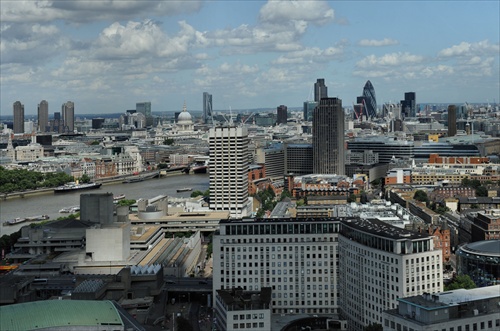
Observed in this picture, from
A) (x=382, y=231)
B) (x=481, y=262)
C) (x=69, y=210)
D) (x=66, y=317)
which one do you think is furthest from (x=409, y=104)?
(x=66, y=317)

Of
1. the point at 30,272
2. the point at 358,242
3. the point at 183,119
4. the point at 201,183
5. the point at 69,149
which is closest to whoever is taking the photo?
the point at 358,242

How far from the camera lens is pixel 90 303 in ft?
43.2

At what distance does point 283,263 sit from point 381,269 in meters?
2.80

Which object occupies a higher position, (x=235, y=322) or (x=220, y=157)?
(x=220, y=157)

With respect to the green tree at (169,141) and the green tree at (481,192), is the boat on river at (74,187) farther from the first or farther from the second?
the green tree at (169,141)

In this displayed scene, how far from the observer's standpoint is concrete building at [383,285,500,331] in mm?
10633

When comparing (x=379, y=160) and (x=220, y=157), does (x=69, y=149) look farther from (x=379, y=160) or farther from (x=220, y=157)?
(x=220, y=157)

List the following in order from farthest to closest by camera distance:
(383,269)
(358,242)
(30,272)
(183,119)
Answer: (183,119) < (30,272) < (358,242) < (383,269)

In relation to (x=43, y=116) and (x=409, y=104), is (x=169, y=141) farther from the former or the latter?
(x=409, y=104)

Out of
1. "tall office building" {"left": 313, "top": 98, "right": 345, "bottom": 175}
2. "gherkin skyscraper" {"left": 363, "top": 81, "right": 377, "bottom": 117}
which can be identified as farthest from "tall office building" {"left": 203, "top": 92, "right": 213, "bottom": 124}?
"tall office building" {"left": 313, "top": 98, "right": 345, "bottom": 175}

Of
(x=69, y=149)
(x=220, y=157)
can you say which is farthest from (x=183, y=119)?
(x=220, y=157)

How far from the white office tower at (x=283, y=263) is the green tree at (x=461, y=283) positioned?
2591 mm

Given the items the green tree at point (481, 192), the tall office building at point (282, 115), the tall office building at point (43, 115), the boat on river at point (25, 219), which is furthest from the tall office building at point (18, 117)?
the green tree at point (481, 192)

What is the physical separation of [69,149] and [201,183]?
22.9 m
